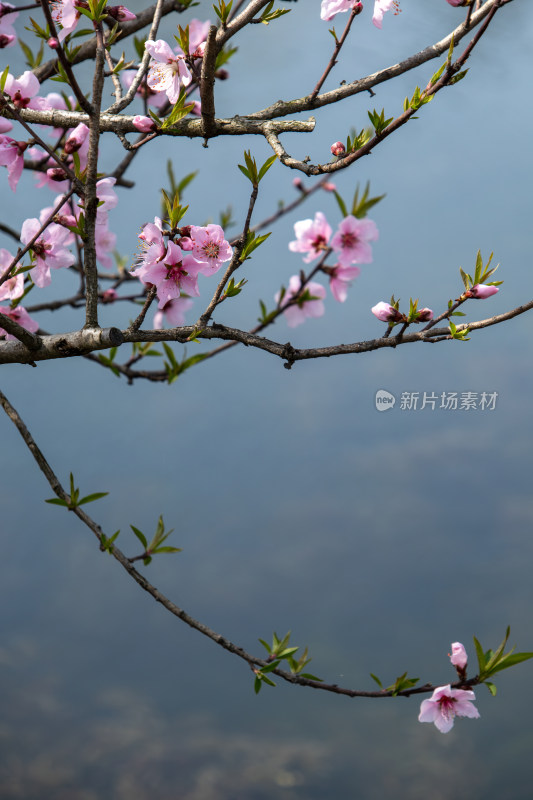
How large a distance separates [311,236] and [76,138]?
752 mm

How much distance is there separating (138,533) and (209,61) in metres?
1.31

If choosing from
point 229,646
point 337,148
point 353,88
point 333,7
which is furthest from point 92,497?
point 333,7

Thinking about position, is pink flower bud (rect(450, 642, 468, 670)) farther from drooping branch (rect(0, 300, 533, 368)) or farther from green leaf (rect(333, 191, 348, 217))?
green leaf (rect(333, 191, 348, 217))

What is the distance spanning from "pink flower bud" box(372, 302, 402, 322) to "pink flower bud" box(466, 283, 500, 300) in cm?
21

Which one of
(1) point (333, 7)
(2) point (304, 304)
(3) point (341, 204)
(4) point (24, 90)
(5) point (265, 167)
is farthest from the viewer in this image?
(2) point (304, 304)

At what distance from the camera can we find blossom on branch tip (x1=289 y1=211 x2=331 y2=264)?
7.18ft

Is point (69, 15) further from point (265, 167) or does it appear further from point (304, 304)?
point (304, 304)

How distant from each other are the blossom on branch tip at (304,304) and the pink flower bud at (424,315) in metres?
0.49

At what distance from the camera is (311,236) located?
222cm

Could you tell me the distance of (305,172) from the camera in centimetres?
185

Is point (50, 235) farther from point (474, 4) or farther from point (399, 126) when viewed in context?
point (474, 4)

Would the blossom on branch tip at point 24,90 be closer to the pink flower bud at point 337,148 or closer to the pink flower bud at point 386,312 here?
the pink flower bud at point 337,148

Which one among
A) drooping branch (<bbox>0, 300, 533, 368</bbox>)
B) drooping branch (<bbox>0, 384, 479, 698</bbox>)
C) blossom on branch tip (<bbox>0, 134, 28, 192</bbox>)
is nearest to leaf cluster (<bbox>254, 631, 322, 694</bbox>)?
drooping branch (<bbox>0, 384, 479, 698</bbox>)

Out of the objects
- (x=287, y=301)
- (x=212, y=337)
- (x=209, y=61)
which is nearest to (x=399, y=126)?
(x=209, y=61)
